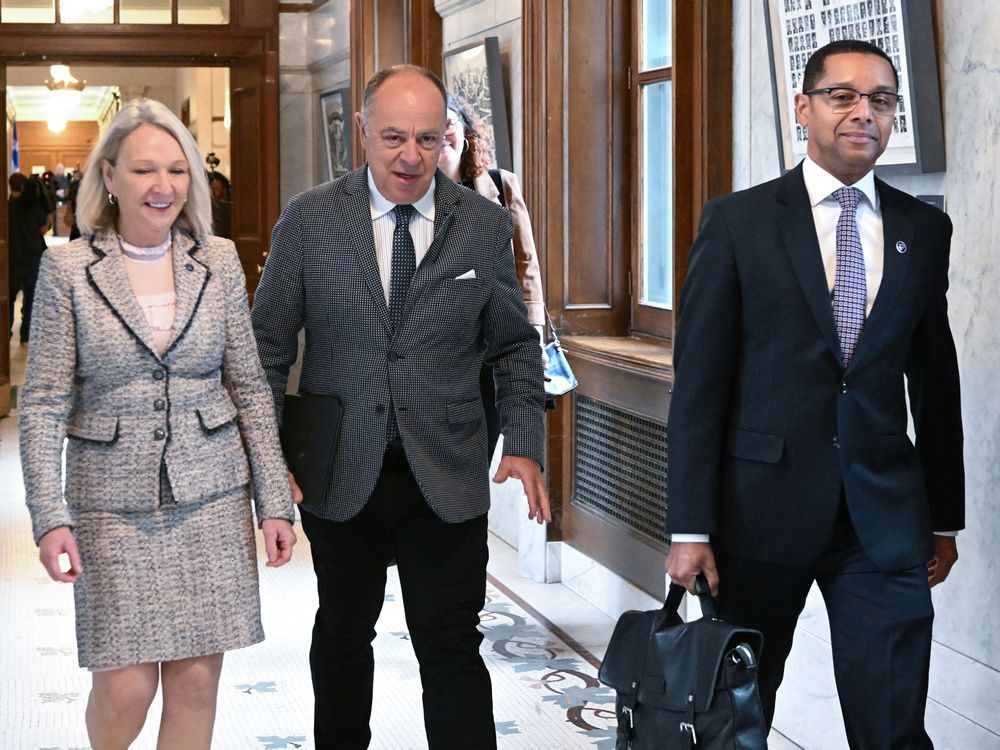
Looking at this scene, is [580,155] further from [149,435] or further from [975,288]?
[149,435]

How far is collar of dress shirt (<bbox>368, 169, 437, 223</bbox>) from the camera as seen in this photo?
10.2ft

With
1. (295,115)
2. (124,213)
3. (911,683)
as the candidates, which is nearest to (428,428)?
(124,213)

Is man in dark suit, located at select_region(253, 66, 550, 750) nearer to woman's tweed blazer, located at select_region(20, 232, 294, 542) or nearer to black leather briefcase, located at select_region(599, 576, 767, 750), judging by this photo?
woman's tweed blazer, located at select_region(20, 232, 294, 542)

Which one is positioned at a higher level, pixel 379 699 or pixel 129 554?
pixel 129 554

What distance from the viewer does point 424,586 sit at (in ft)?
10.1

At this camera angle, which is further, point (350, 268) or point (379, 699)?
point (379, 699)

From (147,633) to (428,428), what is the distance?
0.71 meters

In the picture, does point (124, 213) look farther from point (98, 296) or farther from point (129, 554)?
point (129, 554)

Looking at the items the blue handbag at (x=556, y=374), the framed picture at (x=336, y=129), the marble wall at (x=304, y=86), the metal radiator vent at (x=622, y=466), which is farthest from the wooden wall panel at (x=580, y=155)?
the marble wall at (x=304, y=86)

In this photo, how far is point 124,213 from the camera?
2857 mm

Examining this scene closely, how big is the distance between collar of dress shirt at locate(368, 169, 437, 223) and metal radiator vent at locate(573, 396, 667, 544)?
2042 millimetres

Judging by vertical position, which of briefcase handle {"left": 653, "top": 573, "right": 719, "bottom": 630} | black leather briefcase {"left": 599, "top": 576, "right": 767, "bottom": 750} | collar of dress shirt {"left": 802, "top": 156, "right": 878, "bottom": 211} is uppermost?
collar of dress shirt {"left": 802, "top": 156, "right": 878, "bottom": 211}

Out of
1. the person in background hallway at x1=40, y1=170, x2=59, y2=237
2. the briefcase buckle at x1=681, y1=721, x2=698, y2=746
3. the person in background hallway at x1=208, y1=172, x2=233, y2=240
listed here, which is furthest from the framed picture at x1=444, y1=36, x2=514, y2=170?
the person in background hallway at x1=40, y1=170, x2=59, y2=237

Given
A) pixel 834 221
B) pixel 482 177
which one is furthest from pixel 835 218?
pixel 482 177
